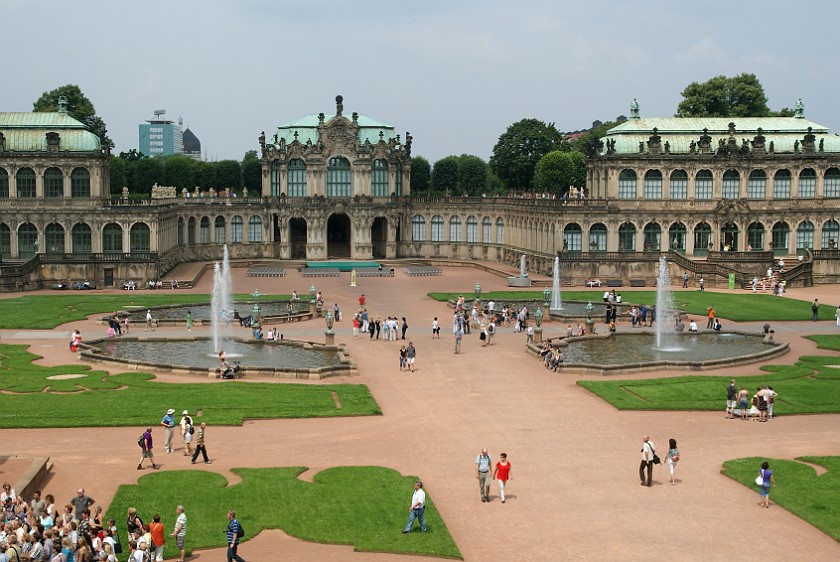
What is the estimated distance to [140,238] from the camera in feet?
367

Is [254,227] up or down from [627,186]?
down

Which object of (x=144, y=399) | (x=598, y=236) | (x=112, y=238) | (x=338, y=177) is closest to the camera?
(x=144, y=399)

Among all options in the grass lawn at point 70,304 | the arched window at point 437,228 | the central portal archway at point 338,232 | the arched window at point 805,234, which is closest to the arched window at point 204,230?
the central portal archway at point 338,232

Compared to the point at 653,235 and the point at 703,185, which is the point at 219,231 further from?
the point at 703,185

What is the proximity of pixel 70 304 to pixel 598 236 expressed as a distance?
56212 millimetres

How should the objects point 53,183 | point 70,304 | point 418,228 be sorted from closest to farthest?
point 70,304
point 53,183
point 418,228

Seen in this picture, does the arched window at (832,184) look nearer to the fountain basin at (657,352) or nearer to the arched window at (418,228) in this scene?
the arched window at (418,228)

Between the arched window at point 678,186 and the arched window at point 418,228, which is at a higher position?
the arched window at point 678,186

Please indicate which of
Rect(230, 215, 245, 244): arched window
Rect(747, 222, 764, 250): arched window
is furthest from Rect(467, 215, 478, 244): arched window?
Rect(747, 222, 764, 250): arched window

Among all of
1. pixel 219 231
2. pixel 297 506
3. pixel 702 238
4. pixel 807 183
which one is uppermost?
pixel 807 183

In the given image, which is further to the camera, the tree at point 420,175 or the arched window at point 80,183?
the tree at point 420,175

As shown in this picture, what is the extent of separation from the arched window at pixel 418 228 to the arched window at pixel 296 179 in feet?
47.8

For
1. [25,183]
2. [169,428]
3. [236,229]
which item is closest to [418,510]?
[169,428]

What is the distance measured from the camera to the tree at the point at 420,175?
183000 mm
